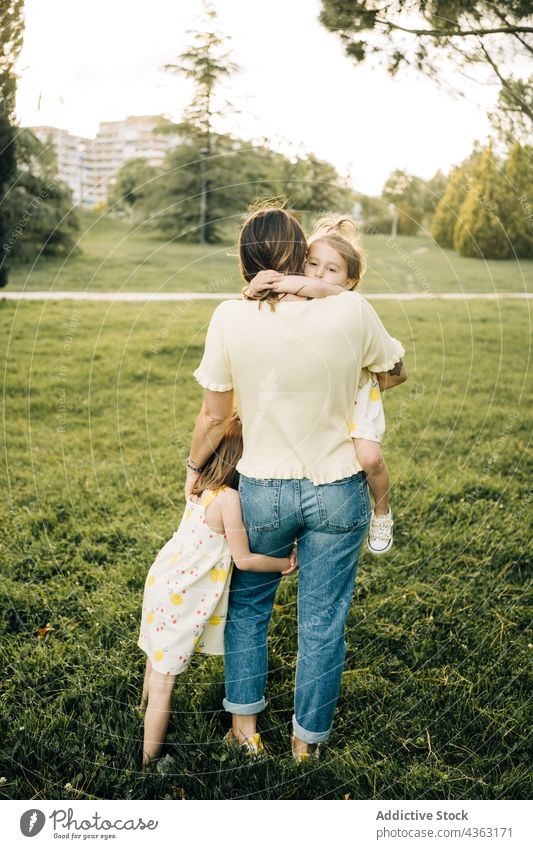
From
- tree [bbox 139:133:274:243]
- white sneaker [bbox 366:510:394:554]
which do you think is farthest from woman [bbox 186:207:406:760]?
tree [bbox 139:133:274:243]

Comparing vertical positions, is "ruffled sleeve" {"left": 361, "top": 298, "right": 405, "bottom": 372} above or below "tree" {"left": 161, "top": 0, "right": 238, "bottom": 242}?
below

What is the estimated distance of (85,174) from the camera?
8031 mm

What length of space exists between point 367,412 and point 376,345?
239mm

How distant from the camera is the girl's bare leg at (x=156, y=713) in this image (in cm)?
258

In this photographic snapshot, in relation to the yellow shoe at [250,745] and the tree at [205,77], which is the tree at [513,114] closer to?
the tree at [205,77]

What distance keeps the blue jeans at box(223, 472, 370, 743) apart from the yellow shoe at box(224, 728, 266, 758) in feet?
0.31

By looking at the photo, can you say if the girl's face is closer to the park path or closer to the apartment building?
the apartment building

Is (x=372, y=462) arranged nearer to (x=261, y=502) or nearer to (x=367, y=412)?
(x=367, y=412)

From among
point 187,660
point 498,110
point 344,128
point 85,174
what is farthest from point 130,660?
point 85,174

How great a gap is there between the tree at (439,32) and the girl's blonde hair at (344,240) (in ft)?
4.91

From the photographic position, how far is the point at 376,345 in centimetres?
228

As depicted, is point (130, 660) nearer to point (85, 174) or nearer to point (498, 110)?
point (498, 110)

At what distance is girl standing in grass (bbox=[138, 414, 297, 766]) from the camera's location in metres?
2.47

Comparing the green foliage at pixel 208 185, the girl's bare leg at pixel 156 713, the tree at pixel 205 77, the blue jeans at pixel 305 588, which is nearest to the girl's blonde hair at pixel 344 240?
the blue jeans at pixel 305 588
